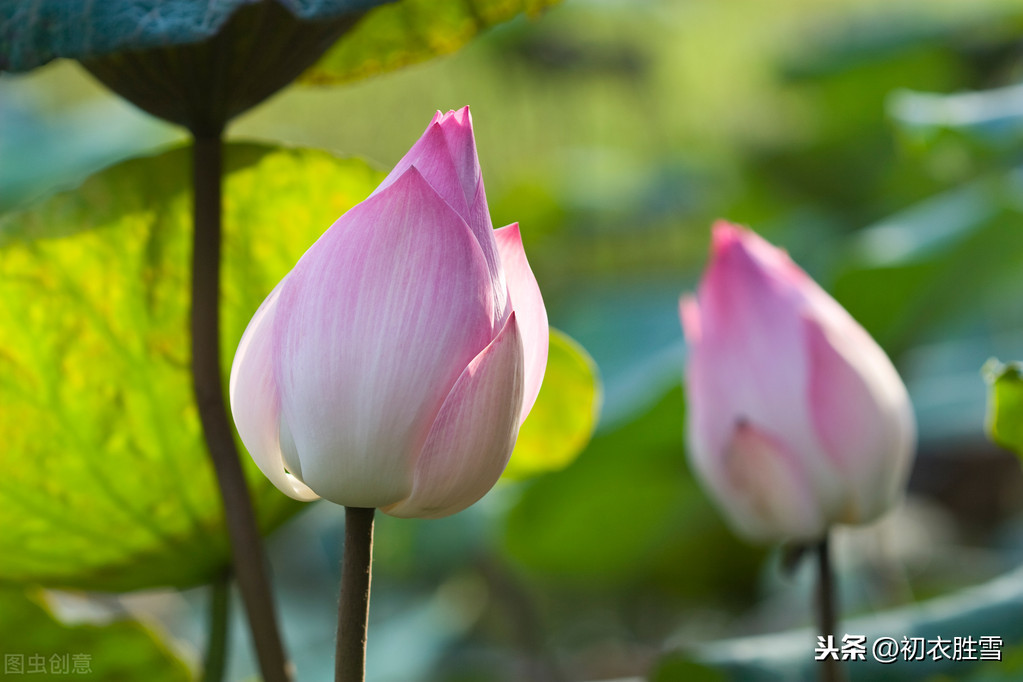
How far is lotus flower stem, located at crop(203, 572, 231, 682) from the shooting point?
0.38 m

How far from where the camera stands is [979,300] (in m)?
0.91

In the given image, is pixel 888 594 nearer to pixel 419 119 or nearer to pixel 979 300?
pixel 979 300

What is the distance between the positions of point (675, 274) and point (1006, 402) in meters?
1.23

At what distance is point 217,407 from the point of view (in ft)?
0.97

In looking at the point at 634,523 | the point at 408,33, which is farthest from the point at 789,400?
the point at 634,523

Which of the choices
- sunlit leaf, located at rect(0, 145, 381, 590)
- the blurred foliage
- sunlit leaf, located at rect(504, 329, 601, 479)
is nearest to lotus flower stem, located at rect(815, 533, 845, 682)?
sunlit leaf, located at rect(504, 329, 601, 479)

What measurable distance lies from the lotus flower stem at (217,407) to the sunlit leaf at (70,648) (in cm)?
11

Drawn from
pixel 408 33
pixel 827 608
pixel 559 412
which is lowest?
pixel 827 608

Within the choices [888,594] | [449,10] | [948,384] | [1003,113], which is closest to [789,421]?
[449,10]

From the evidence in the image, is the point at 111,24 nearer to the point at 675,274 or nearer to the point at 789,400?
the point at 789,400

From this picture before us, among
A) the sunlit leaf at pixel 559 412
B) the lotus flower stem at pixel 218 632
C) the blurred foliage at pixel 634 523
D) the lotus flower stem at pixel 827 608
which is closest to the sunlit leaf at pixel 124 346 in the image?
the lotus flower stem at pixel 218 632

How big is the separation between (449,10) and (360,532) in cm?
20

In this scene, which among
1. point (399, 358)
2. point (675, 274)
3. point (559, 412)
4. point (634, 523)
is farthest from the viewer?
point (675, 274)

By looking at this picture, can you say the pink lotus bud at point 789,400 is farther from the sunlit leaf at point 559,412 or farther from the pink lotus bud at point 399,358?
the pink lotus bud at point 399,358
